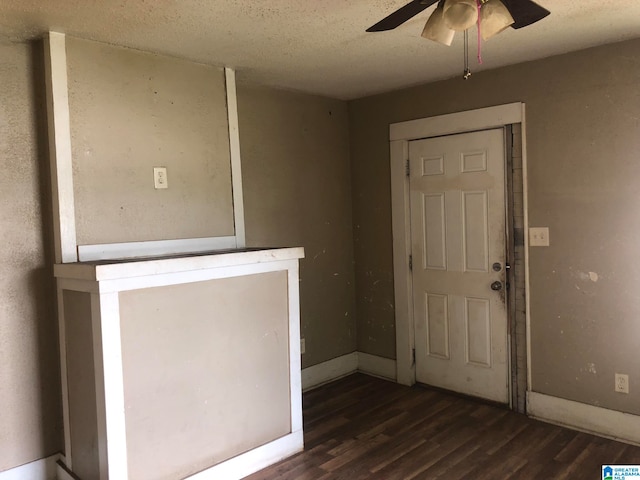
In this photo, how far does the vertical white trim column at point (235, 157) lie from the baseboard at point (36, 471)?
1509mm

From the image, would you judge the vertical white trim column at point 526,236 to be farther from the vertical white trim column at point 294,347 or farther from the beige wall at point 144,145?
the beige wall at point 144,145

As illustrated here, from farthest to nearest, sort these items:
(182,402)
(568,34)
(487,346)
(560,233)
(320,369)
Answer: (320,369)
(487,346)
(560,233)
(568,34)
(182,402)

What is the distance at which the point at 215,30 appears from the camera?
2.44 meters

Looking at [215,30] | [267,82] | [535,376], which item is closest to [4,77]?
[215,30]

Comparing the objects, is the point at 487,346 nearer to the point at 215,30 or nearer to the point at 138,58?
the point at 215,30

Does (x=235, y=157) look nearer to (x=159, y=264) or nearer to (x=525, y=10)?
(x=159, y=264)

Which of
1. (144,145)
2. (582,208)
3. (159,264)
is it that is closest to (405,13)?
(159,264)

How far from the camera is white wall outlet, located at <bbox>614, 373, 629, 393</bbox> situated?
285 cm

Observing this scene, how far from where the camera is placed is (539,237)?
3.14 metres

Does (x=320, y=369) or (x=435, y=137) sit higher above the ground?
(x=435, y=137)

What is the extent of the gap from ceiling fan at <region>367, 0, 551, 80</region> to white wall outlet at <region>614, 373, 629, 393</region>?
6.98 ft

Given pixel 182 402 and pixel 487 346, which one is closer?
pixel 182 402

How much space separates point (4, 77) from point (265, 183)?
65.5 inches

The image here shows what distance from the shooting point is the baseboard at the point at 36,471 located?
248 cm
